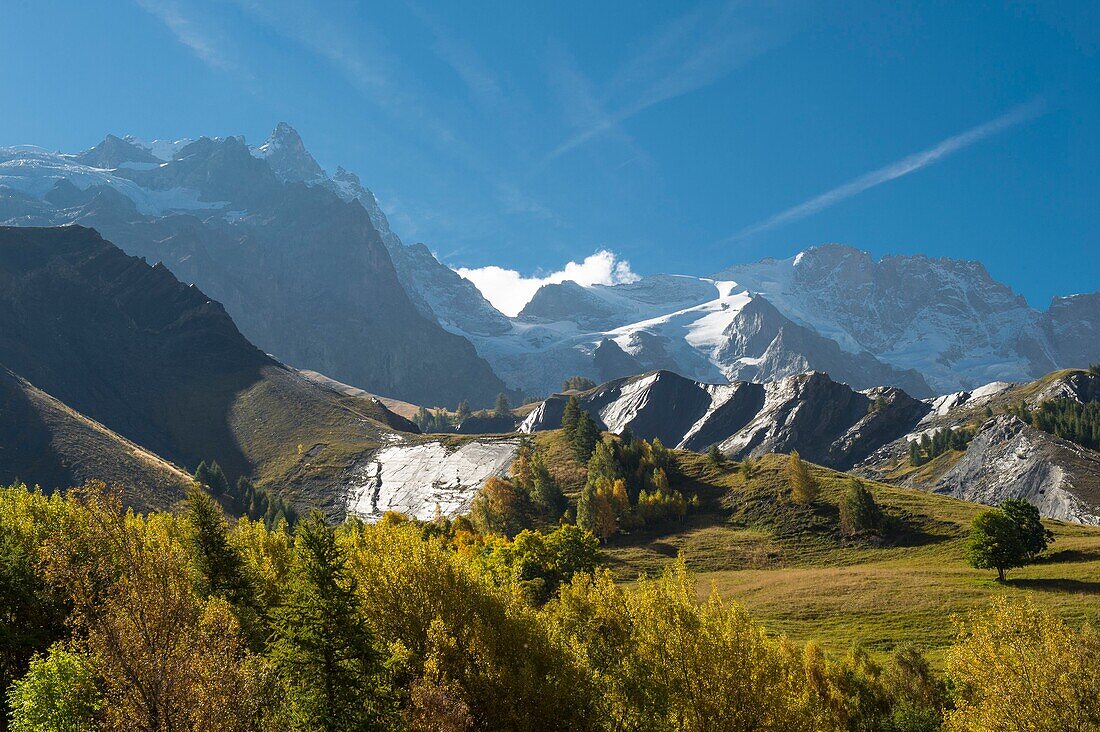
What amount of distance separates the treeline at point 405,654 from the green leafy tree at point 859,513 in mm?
72396

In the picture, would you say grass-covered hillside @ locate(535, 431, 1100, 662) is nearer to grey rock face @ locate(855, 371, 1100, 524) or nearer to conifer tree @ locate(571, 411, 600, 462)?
conifer tree @ locate(571, 411, 600, 462)

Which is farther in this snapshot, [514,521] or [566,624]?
[514,521]

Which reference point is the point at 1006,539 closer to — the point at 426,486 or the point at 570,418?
the point at 570,418

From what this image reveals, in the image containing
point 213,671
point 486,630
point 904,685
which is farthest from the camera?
point 904,685

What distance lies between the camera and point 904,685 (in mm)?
49219

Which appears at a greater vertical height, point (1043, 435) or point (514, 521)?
point (1043, 435)

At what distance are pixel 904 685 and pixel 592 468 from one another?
105 metres

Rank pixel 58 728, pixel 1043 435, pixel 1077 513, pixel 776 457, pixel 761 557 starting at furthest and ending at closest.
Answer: pixel 1043 435
pixel 776 457
pixel 1077 513
pixel 761 557
pixel 58 728

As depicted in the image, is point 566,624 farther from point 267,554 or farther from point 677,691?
point 267,554

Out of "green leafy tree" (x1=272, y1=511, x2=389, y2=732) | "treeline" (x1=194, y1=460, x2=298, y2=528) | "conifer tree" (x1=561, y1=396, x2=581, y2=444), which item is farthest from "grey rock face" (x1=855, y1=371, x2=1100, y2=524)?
"treeline" (x1=194, y1=460, x2=298, y2=528)

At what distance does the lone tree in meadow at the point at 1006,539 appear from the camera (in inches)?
3137

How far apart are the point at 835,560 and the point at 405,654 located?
8979 centimetres

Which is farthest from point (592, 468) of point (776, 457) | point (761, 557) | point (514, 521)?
point (761, 557)

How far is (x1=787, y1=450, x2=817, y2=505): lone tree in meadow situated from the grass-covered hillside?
179 centimetres
